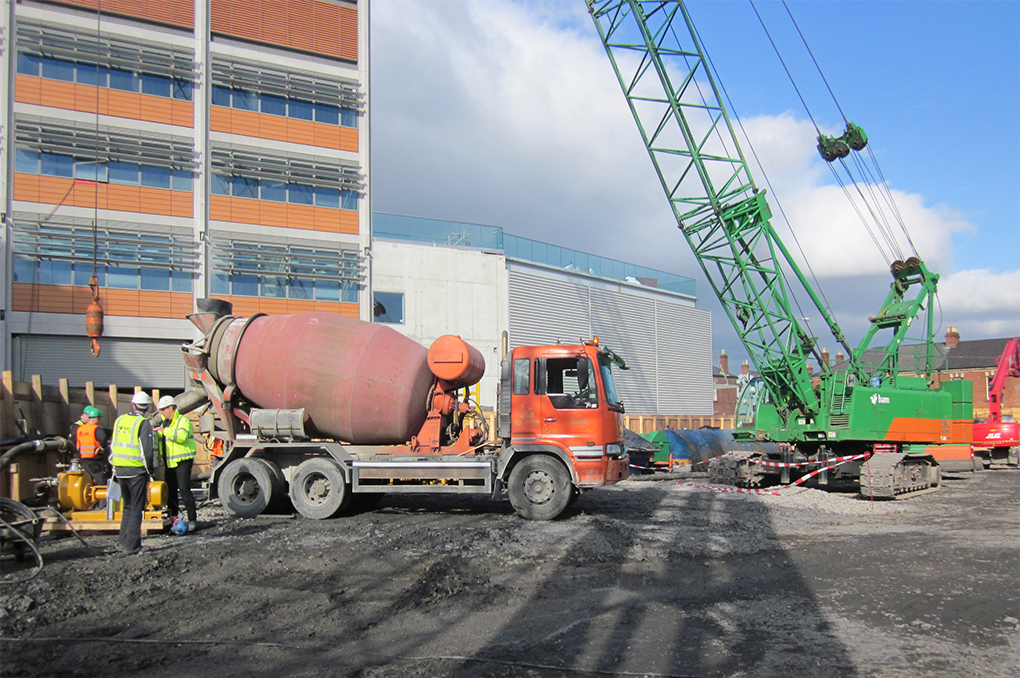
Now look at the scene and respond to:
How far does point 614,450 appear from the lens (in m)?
11.3

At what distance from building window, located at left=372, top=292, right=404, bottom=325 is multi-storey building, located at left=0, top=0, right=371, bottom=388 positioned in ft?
A: 4.35

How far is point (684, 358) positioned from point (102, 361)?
108ft

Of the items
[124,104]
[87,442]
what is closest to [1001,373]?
[87,442]

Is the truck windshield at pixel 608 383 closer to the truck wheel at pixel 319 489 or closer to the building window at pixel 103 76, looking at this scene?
the truck wheel at pixel 319 489

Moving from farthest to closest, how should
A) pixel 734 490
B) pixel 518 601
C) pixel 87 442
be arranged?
1. pixel 734 490
2. pixel 87 442
3. pixel 518 601

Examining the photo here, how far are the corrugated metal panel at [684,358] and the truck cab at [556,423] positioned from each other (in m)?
32.8

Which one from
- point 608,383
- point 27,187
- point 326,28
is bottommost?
point 608,383

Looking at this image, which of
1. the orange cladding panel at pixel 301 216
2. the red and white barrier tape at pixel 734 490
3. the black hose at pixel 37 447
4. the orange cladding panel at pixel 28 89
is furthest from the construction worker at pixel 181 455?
the orange cladding panel at pixel 28 89

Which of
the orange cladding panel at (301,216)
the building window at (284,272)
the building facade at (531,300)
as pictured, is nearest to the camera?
the building window at (284,272)

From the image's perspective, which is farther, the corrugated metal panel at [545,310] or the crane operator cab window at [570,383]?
the corrugated metal panel at [545,310]

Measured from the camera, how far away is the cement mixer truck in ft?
36.6

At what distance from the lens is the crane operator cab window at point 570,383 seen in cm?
1123

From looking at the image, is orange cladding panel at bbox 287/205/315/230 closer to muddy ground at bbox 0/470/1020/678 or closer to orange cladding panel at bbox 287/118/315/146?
orange cladding panel at bbox 287/118/315/146

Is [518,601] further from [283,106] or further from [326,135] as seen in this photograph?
[283,106]
